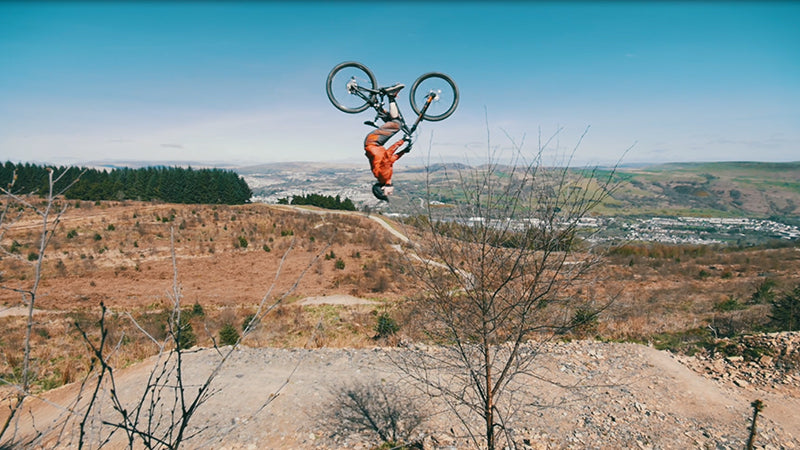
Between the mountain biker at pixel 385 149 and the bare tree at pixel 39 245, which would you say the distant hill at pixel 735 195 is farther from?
the bare tree at pixel 39 245

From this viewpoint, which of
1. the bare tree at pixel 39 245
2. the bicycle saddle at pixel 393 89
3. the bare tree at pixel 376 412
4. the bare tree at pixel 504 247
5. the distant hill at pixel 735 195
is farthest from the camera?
the distant hill at pixel 735 195

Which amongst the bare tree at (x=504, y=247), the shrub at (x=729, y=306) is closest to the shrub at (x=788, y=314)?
the shrub at (x=729, y=306)

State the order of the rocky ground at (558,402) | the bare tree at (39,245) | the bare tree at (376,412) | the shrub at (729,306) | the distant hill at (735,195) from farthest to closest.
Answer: the distant hill at (735,195)
the shrub at (729,306)
the bare tree at (376,412)
the rocky ground at (558,402)
the bare tree at (39,245)

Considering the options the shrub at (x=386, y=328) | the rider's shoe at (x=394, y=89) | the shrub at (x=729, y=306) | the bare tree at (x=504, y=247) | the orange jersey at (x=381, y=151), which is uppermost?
the rider's shoe at (x=394, y=89)

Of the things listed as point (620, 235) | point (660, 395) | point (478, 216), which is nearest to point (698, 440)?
point (660, 395)

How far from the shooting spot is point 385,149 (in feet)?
17.0

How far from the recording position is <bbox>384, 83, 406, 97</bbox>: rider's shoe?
5414 mm

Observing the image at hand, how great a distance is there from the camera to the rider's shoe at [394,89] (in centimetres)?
541

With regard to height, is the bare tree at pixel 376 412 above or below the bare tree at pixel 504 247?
below

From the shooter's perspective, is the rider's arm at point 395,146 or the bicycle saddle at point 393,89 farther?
the bicycle saddle at point 393,89

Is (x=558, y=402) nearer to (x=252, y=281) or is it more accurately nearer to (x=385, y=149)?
(x=385, y=149)

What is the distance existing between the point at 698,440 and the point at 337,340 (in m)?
11.4

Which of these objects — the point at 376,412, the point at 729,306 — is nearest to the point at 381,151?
the point at 376,412

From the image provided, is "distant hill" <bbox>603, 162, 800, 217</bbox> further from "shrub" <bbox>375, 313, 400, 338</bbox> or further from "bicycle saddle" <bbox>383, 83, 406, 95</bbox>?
"bicycle saddle" <bbox>383, 83, 406, 95</bbox>
